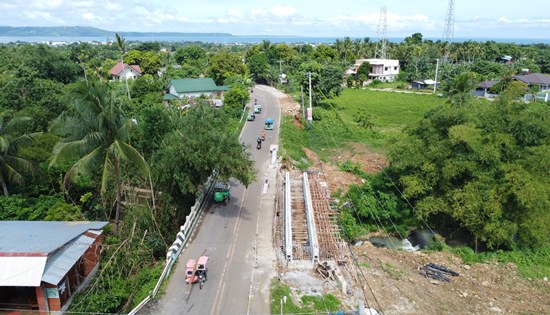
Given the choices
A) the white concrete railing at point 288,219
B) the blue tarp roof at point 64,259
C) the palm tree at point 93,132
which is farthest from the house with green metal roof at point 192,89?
the blue tarp roof at point 64,259

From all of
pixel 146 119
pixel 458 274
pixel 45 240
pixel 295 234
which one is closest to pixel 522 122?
pixel 458 274

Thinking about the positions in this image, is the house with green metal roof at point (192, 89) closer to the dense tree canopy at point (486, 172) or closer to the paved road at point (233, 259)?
the paved road at point (233, 259)

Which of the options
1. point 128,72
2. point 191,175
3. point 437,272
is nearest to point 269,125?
point 191,175

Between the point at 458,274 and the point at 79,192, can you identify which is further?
the point at 79,192

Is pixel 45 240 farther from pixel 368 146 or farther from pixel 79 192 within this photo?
pixel 368 146

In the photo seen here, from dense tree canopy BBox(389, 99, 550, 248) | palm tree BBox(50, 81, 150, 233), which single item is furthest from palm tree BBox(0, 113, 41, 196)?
dense tree canopy BBox(389, 99, 550, 248)

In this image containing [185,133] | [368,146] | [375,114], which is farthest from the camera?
[375,114]
